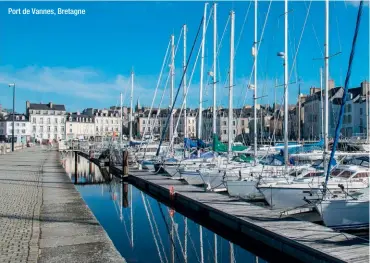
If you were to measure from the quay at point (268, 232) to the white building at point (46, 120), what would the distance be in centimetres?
12569

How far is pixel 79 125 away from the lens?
146000 millimetres

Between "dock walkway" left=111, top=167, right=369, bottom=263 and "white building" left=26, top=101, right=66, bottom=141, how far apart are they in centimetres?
12588

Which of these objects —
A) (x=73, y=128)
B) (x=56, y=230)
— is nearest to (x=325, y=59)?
(x=56, y=230)

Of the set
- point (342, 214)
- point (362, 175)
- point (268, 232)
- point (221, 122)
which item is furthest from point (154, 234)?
point (221, 122)

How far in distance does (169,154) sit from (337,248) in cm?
2595

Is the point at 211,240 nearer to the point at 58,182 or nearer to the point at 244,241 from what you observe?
the point at 244,241

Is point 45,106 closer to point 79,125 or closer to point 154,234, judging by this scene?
point 79,125

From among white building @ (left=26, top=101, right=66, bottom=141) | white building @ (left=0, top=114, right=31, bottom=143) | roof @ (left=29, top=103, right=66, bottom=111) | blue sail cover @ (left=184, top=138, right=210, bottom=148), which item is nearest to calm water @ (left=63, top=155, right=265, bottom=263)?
blue sail cover @ (left=184, top=138, right=210, bottom=148)

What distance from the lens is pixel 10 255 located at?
31.7ft

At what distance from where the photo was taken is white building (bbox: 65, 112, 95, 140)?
143250 millimetres

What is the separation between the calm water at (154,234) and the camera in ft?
44.2

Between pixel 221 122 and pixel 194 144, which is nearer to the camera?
pixel 194 144

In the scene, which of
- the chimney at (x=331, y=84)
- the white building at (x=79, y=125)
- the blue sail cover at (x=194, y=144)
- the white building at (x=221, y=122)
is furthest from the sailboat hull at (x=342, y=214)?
the white building at (x=79, y=125)

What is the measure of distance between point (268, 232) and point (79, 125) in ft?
454
